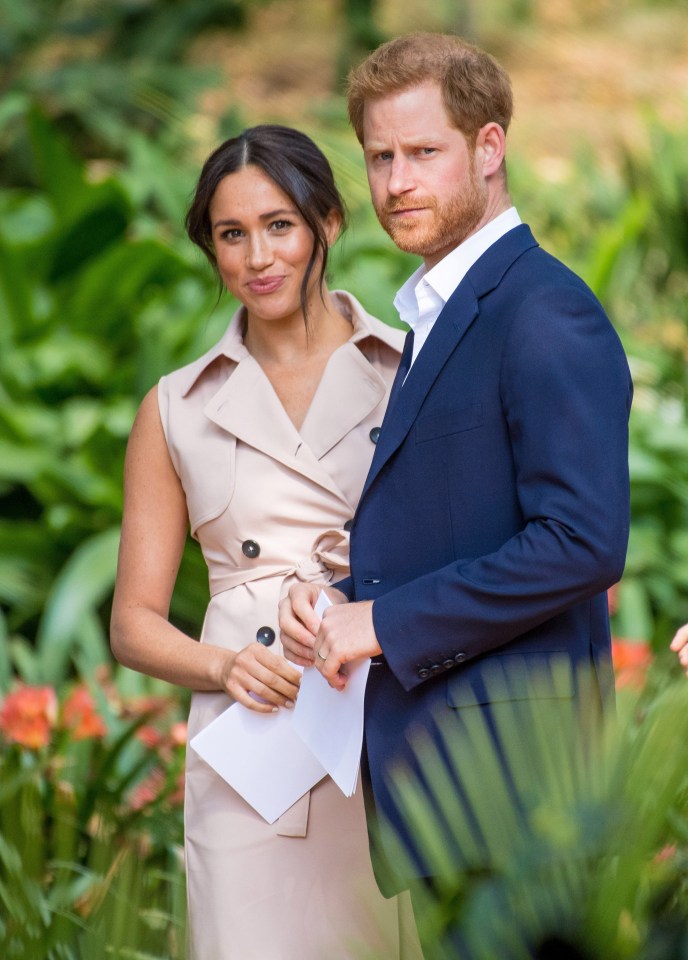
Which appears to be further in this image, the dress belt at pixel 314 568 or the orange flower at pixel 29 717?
the orange flower at pixel 29 717

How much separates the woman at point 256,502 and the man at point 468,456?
0.28 meters

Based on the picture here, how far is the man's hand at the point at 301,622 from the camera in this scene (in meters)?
1.58

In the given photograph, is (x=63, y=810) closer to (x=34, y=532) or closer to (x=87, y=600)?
(x=87, y=600)

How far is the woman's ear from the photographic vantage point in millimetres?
1986

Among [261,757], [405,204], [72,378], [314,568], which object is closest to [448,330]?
[405,204]

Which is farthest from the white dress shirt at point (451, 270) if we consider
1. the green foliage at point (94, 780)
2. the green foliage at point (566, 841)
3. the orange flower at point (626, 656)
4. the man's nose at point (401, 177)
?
the orange flower at point (626, 656)

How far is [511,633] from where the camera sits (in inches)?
57.6

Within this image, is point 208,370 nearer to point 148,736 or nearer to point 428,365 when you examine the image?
point 428,365

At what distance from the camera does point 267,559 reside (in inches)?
75.8

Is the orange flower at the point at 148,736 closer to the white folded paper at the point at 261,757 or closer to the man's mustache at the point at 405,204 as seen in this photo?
the white folded paper at the point at 261,757

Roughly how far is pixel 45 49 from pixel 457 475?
8699mm

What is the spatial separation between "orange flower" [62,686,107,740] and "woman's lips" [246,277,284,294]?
1399 mm

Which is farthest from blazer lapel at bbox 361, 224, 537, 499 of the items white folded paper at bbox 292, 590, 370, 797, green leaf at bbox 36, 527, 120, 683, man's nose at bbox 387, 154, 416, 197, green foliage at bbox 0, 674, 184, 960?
green leaf at bbox 36, 527, 120, 683

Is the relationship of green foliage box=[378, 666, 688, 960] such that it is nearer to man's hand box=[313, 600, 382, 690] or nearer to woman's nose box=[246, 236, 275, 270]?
man's hand box=[313, 600, 382, 690]
